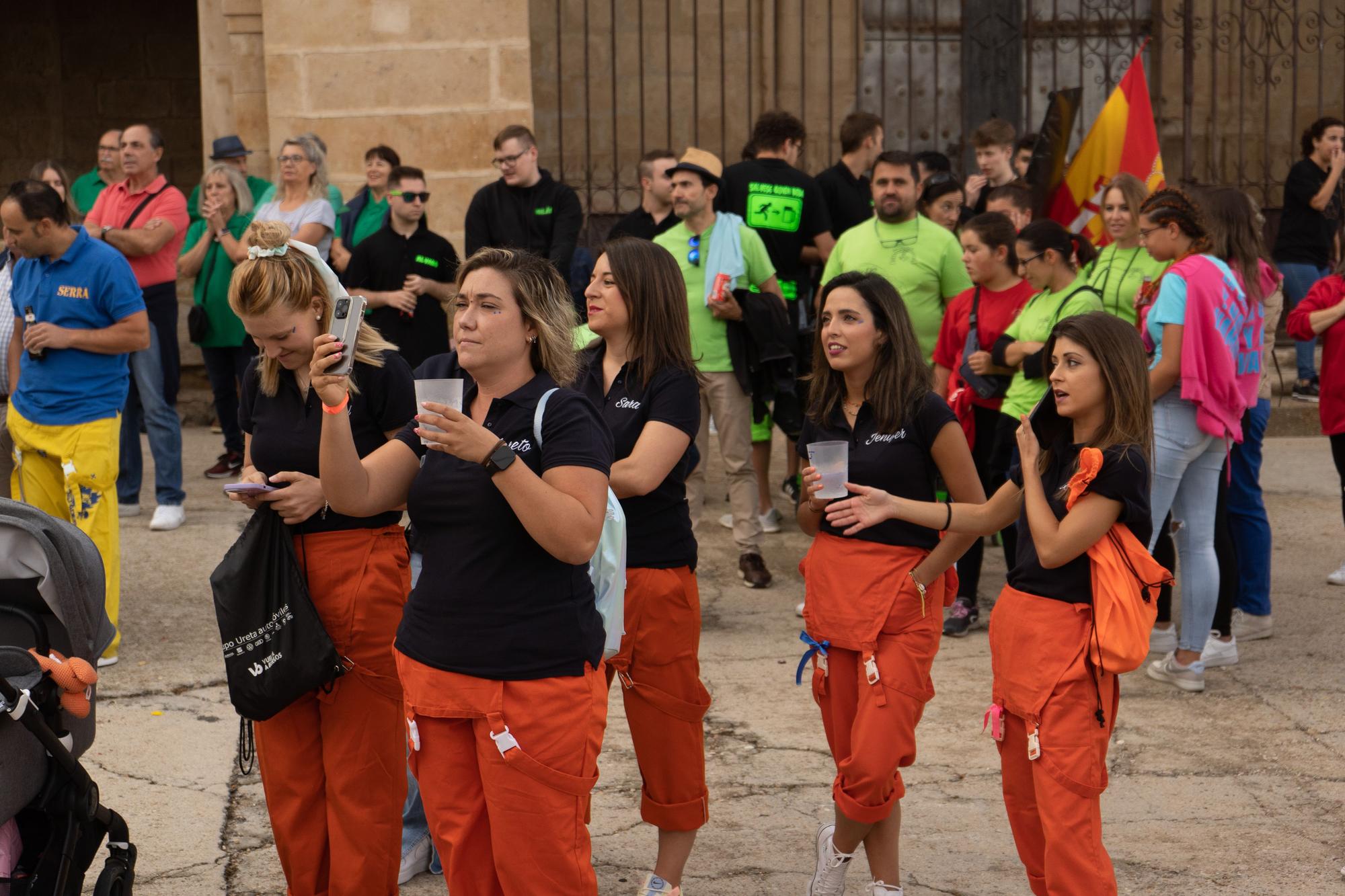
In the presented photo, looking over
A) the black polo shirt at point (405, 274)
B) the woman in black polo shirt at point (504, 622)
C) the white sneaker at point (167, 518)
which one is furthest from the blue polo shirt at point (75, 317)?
the woman in black polo shirt at point (504, 622)

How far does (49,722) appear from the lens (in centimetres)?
339

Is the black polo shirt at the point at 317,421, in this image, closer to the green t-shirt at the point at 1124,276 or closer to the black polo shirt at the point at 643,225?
the green t-shirt at the point at 1124,276

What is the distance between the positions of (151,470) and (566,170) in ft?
17.8

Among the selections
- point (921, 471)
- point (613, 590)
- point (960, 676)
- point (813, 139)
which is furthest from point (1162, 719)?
point (813, 139)

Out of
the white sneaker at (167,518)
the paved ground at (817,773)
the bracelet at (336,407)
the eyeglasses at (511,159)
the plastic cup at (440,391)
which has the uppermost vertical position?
the eyeglasses at (511,159)

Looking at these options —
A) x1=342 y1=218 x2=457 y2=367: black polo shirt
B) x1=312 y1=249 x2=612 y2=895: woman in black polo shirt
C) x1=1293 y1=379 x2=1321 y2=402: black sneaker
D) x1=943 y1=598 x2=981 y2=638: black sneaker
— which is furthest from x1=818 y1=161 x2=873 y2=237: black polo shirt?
x1=312 y1=249 x2=612 y2=895: woman in black polo shirt

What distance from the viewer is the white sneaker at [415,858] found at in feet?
14.2

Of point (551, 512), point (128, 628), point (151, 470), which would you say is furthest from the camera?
point (151, 470)

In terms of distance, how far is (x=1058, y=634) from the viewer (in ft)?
11.9

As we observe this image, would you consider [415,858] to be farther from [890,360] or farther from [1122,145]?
[1122,145]

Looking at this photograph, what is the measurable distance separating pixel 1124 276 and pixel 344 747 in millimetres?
4243

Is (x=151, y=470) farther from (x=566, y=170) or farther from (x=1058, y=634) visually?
(x=1058, y=634)

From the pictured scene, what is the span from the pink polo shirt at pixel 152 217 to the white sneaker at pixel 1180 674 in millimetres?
5834

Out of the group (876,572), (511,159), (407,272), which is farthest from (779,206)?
(876,572)
